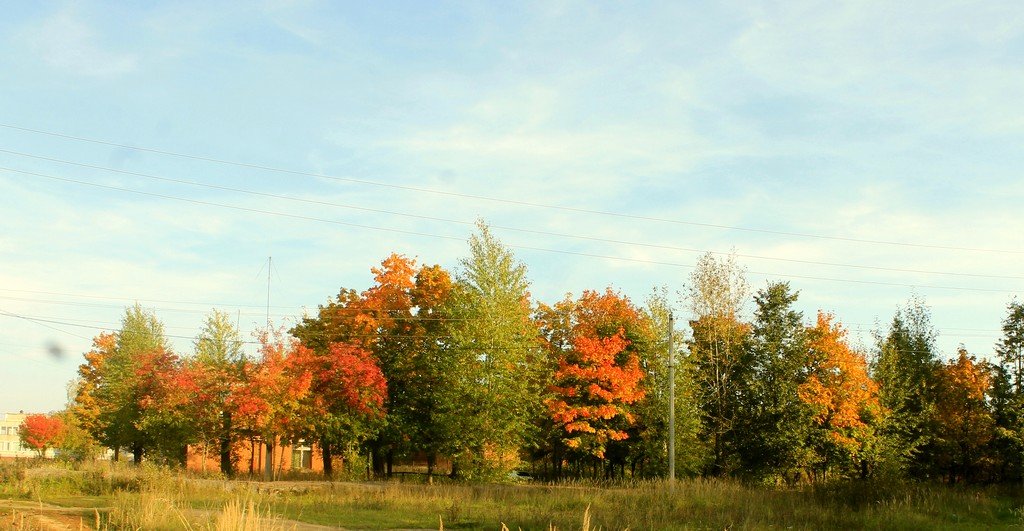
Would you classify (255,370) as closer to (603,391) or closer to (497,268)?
(497,268)

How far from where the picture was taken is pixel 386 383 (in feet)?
151

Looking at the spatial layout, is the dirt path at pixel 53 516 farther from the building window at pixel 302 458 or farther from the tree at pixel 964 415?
the building window at pixel 302 458

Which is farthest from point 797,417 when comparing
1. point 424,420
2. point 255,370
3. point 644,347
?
point 255,370

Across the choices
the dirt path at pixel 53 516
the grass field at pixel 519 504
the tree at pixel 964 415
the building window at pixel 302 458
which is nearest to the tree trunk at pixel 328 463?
the grass field at pixel 519 504

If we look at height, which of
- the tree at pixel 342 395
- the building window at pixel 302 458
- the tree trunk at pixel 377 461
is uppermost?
the tree at pixel 342 395

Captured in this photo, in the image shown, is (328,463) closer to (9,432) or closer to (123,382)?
(123,382)

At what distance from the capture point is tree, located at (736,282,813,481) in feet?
137

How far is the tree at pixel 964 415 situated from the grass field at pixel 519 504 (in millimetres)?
17519

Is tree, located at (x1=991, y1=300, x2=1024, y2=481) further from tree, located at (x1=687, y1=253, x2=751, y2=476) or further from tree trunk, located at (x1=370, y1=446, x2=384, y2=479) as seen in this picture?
tree trunk, located at (x1=370, y1=446, x2=384, y2=479)

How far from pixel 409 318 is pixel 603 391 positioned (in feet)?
40.9

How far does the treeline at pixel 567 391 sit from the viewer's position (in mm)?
42344

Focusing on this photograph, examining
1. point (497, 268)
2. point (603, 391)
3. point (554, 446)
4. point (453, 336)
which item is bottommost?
point (554, 446)

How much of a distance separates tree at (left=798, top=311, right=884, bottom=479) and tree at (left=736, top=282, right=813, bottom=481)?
69cm

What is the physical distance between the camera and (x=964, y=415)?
50.4 metres
